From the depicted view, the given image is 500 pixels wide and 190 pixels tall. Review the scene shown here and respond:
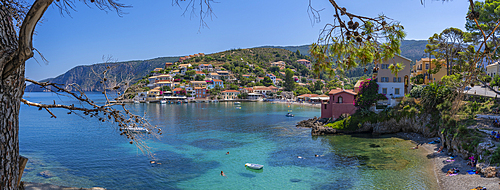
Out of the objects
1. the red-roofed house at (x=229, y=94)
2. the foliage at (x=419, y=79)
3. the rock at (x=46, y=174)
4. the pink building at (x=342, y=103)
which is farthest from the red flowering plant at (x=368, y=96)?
the red-roofed house at (x=229, y=94)

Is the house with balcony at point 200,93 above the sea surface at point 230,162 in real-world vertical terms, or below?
above

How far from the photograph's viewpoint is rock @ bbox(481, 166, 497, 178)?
13859 millimetres

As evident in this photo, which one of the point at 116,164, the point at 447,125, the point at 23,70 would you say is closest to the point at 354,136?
the point at 447,125

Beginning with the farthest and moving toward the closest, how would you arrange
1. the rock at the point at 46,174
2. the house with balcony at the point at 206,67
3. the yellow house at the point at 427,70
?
the house with balcony at the point at 206,67, the yellow house at the point at 427,70, the rock at the point at 46,174

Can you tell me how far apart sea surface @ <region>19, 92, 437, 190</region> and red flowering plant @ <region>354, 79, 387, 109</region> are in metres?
4.55

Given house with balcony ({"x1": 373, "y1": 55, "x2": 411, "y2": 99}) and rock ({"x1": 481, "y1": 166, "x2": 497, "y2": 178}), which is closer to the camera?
rock ({"x1": 481, "y1": 166, "x2": 497, "y2": 178})

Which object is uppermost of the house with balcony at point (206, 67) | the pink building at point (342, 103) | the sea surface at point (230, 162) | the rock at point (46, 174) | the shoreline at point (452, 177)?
the house with balcony at point (206, 67)

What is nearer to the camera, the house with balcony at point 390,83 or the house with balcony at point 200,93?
the house with balcony at point 390,83

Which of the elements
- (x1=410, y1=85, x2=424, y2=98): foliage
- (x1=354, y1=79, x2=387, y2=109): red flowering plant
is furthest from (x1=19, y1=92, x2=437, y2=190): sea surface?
(x1=410, y1=85, x2=424, y2=98): foliage

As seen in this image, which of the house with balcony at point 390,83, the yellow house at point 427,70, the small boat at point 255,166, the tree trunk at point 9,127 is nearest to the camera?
the tree trunk at point 9,127

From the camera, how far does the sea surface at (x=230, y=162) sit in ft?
55.1

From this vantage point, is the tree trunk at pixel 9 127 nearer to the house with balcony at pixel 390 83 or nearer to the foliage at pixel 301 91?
the house with balcony at pixel 390 83

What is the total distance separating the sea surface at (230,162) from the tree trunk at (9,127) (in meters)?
13.9

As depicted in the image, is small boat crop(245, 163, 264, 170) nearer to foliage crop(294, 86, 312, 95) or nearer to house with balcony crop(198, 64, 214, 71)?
foliage crop(294, 86, 312, 95)
